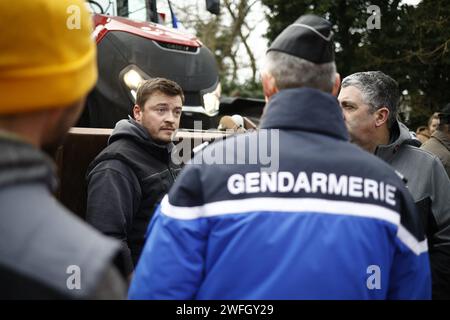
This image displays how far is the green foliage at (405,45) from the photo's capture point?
13.0 meters

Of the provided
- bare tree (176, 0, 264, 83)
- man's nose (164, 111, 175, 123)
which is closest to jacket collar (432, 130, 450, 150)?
man's nose (164, 111, 175, 123)

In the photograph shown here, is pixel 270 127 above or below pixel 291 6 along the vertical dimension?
above

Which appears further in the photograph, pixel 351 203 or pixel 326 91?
pixel 326 91

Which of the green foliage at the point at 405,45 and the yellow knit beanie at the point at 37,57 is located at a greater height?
the yellow knit beanie at the point at 37,57

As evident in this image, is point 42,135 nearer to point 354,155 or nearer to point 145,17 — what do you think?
point 354,155

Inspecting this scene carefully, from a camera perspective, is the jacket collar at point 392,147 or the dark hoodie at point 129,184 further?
the jacket collar at point 392,147

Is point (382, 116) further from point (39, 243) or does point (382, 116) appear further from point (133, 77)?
point (133, 77)

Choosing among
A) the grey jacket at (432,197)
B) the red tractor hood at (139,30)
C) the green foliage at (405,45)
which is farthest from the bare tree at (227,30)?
the grey jacket at (432,197)

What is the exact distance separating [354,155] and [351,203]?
0.58 ft

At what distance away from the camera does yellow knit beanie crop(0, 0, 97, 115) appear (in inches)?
50.1

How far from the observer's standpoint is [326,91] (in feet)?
7.04

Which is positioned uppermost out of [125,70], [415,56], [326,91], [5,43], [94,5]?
[5,43]

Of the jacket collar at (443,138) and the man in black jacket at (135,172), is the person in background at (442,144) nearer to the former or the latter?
the jacket collar at (443,138)
